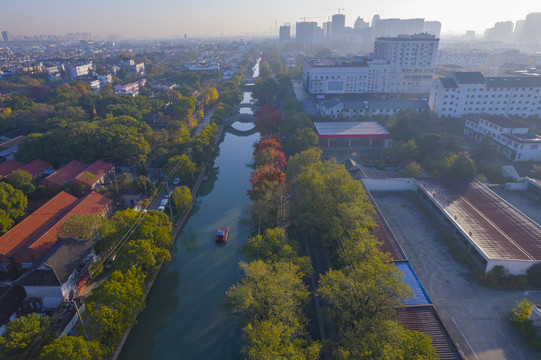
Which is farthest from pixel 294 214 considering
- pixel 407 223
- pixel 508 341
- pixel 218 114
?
pixel 218 114

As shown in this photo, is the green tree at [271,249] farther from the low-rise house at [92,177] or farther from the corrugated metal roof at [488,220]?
the low-rise house at [92,177]

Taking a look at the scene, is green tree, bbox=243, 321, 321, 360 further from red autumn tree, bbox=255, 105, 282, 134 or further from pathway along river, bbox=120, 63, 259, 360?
red autumn tree, bbox=255, 105, 282, 134

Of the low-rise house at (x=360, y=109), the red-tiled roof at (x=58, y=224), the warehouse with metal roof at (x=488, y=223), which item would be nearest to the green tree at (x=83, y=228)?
the red-tiled roof at (x=58, y=224)

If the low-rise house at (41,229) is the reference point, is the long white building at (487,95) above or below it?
above

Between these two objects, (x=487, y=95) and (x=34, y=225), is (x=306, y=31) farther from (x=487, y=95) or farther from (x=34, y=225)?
(x=34, y=225)

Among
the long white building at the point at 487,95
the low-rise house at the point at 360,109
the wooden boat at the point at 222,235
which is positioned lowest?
the wooden boat at the point at 222,235

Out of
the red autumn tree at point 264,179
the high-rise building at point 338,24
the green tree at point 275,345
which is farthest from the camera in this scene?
the high-rise building at point 338,24

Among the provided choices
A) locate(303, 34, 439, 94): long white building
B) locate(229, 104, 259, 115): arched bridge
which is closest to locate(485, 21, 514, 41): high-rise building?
locate(303, 34, 439, 94): long white building

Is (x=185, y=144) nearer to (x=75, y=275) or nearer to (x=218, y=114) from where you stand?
(x=218, y=114)

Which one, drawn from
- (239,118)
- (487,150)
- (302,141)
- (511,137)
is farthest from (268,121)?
(511,137)
